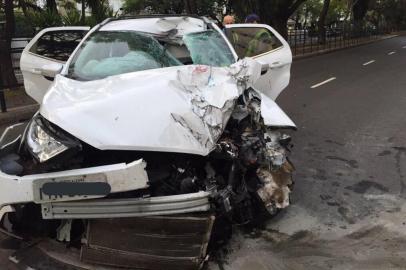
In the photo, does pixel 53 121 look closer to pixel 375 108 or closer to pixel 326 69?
pixel 375 108

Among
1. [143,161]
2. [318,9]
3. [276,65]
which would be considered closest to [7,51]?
[276,65]

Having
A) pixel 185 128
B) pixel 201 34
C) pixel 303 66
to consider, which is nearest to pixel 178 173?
pixel 185 128

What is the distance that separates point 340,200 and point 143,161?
2.45m

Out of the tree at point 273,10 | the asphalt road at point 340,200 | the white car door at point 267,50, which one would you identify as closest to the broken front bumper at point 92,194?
the asphalt road at point 340,200

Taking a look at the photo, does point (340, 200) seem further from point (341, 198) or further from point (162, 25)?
point (162, 25)

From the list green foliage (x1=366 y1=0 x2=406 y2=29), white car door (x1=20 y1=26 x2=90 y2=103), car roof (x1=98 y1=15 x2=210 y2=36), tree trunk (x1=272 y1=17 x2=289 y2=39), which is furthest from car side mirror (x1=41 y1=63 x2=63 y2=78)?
green foliage (x1=366 y1=0 x2=406 y2=29)

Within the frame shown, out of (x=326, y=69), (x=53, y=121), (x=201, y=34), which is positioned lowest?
(x=326, y=69)

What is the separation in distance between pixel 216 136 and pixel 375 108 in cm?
736

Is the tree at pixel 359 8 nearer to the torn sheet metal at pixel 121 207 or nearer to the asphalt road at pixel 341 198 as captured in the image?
the asphalt road at pixel 341 198

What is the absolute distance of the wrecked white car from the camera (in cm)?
352

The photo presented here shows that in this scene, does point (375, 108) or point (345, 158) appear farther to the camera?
point (375, 108)

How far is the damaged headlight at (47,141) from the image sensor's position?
11.6 ft

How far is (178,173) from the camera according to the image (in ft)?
12.5

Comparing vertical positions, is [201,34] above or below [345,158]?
above
